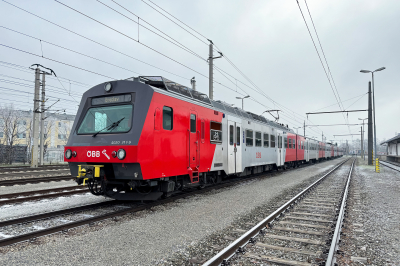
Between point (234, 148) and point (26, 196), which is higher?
point (234, 148)

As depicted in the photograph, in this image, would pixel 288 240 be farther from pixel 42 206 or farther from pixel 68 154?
pixel 42 206

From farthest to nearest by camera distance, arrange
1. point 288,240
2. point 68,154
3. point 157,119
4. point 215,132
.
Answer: point 215,132 < point 68,154 < point 157,119 < point 288,240

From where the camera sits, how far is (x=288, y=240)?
4738mm

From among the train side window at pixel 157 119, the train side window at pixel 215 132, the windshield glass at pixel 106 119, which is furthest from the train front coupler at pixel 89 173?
the train side window at pixel 215 132

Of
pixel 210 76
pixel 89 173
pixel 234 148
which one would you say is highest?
pixel 210 76

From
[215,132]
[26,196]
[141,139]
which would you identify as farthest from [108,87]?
[26,196]

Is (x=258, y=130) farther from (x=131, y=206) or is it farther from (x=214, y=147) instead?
(x=131, y=206)

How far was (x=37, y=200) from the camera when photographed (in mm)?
8070

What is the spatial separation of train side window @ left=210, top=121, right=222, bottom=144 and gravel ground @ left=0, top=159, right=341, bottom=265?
2710 mm

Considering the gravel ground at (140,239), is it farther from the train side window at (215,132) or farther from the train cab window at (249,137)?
the train cab window at (249,137)

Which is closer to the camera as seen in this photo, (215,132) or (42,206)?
(42,206)

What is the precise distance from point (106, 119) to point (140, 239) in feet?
11.1

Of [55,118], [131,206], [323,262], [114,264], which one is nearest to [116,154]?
[131,206]

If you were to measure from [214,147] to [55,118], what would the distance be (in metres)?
57.9
